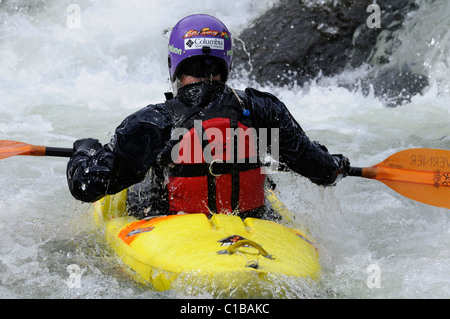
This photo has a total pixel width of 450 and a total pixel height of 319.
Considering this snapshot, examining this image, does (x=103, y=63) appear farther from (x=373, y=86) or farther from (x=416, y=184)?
(x=416, y=184)

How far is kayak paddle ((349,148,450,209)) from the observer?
363 cm

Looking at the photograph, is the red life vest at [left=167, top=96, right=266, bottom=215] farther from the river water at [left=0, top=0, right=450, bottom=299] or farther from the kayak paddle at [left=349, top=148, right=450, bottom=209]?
the kayak paddle at [left=349, top=148, right=450, bottom=209]

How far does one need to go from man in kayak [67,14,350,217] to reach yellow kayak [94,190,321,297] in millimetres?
119

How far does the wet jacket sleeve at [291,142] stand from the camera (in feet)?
9.10

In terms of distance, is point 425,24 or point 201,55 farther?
point 425,24

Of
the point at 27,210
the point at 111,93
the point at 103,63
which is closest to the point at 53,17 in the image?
the point at 103,63

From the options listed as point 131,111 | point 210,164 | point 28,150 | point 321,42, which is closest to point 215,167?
point 210,164

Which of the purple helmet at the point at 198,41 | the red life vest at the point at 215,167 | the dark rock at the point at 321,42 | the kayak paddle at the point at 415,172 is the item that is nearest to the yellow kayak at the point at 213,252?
the red life vest at the point at 215,167

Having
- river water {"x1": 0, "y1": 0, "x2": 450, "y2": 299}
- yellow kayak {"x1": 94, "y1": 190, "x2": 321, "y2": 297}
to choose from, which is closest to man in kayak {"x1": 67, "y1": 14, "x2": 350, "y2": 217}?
yellow kayak {"x1": 94, "y1": 190, "x2": 321, "y2": 297}

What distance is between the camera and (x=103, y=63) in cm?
867

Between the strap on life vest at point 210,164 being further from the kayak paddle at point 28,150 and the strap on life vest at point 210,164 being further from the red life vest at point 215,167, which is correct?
the kayak paddle at point 28,150

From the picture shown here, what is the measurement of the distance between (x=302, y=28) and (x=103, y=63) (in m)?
2.87

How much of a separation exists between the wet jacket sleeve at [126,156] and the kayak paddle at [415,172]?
1.01 meters

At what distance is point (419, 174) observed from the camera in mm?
3697
